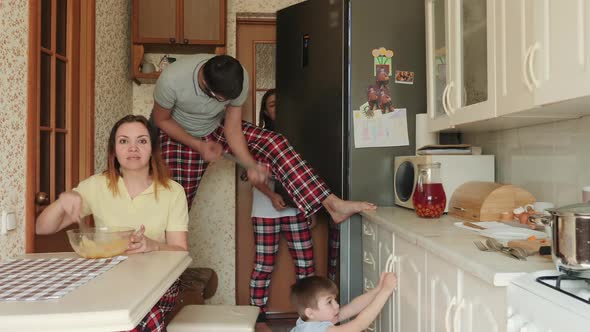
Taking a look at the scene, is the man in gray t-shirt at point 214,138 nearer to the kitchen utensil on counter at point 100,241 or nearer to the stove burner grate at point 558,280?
the kitchen utensil on counter at point 100,241

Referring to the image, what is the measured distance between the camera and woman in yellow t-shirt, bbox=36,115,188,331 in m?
1.72

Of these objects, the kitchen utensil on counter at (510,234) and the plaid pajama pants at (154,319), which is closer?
the kitchen utensil on counter at (510,234)

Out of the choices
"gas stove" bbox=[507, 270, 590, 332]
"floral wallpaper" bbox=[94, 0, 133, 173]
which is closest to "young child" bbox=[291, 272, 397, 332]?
"gas stove" bbox=[507, 270, 590, 332]

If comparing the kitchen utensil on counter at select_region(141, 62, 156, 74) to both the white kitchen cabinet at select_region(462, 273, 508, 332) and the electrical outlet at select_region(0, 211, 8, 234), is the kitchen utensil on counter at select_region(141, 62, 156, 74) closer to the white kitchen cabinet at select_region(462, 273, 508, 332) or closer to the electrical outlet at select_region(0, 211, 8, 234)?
the electrical outlet at select_region(0, 211, 8, 234)

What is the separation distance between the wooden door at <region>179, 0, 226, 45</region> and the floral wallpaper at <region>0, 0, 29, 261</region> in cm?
131

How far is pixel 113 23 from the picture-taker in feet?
9.23

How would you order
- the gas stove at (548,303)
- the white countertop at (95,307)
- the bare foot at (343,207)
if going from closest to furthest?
1. the gas stove at (548,303)
2. the white countertop at (95,307)
3. the bare foot at (343,207)

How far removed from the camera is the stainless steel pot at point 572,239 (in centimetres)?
85

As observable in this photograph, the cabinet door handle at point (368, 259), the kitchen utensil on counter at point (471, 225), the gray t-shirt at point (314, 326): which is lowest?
the gray t-shirt at point (314, 326)

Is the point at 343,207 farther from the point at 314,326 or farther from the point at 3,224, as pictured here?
the point at 3,224

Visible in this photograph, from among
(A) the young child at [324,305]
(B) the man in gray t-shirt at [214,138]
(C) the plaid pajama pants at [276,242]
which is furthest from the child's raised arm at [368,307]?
(C) the plaid pajama pants at [276,242]

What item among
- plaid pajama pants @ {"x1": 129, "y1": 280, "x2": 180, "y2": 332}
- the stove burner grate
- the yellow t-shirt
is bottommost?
plaid pajama pants @ {"x1": 129, "y1": 280, "x2": 180, "y2": 332}

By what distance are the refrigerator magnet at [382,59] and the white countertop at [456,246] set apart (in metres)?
0.72

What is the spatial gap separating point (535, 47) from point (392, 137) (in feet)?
3.59
